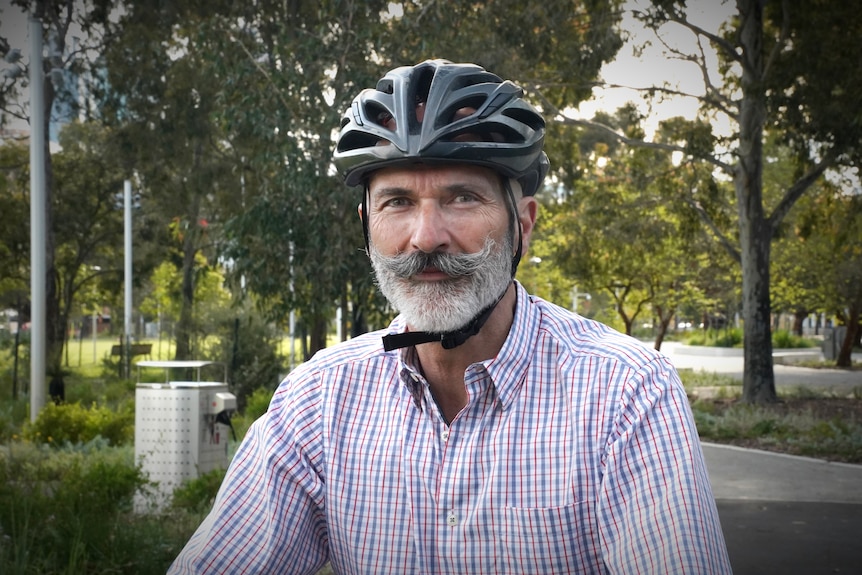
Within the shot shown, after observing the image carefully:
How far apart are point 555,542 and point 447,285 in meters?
0.66

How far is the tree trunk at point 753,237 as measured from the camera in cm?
Answer: 1662

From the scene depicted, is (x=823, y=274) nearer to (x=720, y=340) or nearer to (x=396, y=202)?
(x=720, y=340)

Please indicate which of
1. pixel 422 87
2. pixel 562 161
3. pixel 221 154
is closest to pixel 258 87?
pixel 221 154

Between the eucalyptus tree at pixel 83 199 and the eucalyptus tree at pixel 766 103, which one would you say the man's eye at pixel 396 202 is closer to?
the eucalyptus tree at pixel 766 103

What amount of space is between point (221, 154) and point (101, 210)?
674 centimetres

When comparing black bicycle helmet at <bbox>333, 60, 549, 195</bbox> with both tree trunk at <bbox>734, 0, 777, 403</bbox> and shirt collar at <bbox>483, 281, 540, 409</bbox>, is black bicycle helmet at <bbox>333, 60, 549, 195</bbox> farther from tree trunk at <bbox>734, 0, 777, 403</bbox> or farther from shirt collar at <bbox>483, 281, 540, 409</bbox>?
tree trunk at <bbox>734, 0, 777, 403</bbox>

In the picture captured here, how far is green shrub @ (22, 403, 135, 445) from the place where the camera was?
10547 mm

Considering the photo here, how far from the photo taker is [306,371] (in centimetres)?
245

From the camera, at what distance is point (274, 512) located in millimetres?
2303

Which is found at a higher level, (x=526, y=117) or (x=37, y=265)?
(x=37, y=265)

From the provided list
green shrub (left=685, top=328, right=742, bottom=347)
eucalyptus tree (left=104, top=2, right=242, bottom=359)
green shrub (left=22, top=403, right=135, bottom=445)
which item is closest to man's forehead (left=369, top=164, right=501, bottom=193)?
green shrub (left=22, top=403, right=135, bottom=445)

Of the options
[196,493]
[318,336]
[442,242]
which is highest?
[442,242]

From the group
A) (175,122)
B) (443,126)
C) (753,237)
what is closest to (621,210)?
(753,237)

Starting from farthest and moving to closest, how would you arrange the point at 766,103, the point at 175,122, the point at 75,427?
1. the point at 175,122
2. the point at 766,103
3. the point at 75,427
